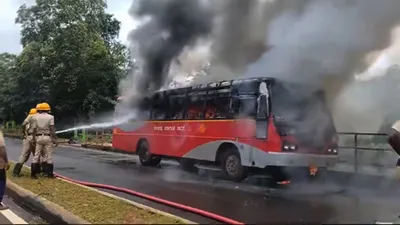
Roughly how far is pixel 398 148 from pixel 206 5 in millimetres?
7577

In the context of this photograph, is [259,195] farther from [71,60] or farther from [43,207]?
[71,60]

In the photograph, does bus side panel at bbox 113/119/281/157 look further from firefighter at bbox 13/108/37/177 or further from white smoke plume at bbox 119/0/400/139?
firefighter at bbox 13/108/37/177

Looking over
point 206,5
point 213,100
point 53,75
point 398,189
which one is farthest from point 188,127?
point 53,75

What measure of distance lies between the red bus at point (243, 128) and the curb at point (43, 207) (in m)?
4.68

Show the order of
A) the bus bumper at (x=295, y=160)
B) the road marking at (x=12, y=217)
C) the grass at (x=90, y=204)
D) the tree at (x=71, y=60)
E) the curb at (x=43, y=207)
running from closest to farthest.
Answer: the grass at (x=90, y=204), the curb at (x=43, y=207), the road marking at (x=12, y=217), the bus bumper at (x=295, y=160), the tree at (x=71, y=60)

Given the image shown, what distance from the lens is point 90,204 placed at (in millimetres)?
6961

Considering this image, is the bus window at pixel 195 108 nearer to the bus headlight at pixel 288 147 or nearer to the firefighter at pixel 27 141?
the bus headlight at pixel 288 147

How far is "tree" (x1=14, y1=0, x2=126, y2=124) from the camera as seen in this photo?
32.6 metres

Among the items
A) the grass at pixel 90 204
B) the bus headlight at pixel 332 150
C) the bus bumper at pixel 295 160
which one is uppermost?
the bus headlight at pixel 332 150

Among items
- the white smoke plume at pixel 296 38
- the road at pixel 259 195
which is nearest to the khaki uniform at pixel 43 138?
the road at pixel 259 195

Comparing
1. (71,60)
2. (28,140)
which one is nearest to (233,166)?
(28,140)

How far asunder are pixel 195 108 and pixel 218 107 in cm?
109

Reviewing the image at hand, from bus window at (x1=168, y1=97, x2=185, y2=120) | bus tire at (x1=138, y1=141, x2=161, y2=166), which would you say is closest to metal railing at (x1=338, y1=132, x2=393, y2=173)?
bus window at (x1=168, y1=97, x2=185, y2=120)

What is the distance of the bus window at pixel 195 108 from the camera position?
12420mm
